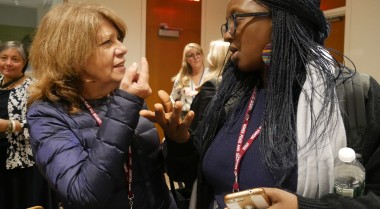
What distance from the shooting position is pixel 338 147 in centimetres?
99

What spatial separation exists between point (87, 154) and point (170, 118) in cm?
30

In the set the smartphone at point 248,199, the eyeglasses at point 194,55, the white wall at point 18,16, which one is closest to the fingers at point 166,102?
the smartphone at point 248,199

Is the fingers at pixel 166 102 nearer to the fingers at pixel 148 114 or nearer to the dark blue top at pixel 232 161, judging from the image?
the fingers at pixel 148 114

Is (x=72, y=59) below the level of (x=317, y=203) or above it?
above

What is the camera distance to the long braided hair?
1042 mm

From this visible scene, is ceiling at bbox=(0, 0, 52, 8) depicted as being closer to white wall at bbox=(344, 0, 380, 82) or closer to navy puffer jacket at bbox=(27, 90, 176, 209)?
white wall at bbox=(344, 0, 380, 82)

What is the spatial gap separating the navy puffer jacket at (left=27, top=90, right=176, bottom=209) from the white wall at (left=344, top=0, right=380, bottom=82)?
4082 mm

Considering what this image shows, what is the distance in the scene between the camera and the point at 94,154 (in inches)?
44.4

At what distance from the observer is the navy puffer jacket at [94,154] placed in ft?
3.65

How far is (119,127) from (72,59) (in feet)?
1.20

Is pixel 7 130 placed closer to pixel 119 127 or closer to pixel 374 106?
pixel 119 127

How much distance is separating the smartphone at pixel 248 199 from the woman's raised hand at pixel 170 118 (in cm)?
40

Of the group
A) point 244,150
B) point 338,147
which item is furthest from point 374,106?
point 244,150

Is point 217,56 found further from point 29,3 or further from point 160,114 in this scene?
point 29,3
